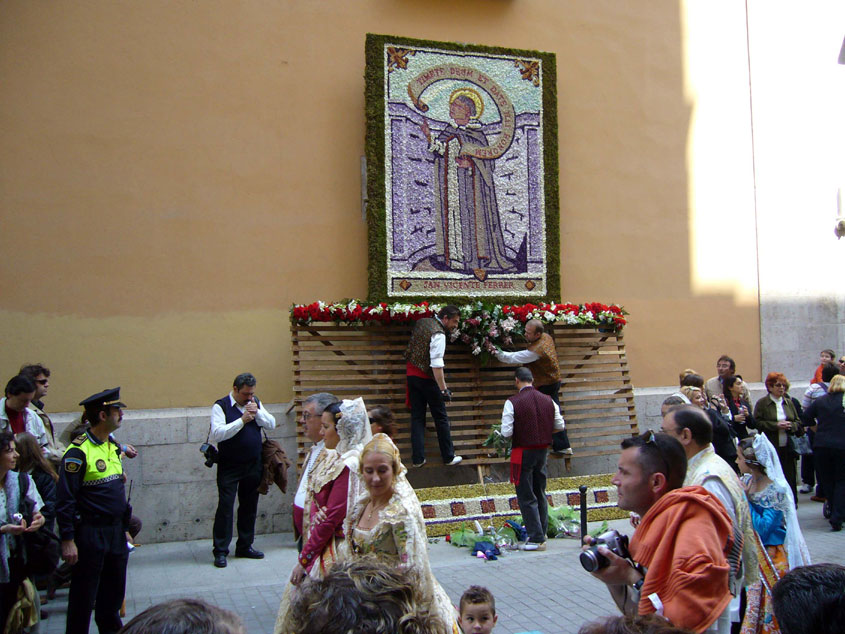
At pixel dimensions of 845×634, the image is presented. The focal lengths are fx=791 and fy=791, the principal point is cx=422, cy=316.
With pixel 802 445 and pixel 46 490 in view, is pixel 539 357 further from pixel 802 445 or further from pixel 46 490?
pixel 46 490

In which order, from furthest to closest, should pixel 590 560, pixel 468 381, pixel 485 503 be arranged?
pixel 468 381
pixel 485 503
pixel 590 560

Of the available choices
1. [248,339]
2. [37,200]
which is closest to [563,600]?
[248,339]

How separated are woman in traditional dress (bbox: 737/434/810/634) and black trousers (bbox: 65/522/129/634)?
14.1ft

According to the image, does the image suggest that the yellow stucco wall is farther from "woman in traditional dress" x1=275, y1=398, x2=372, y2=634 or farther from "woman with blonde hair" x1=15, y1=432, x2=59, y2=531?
"woman in traditional dress" x1=275, y1=398, x2=372, y2=634

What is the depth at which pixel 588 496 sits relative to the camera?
10336mm

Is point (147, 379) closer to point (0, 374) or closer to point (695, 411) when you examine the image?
point (0, 374)

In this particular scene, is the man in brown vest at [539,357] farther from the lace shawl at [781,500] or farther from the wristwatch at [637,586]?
the wristwatch at [637,586]

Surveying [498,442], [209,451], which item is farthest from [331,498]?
[498,442]

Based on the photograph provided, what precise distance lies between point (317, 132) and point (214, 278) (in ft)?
7.98

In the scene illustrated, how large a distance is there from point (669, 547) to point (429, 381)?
7043 mm

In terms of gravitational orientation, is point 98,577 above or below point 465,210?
below

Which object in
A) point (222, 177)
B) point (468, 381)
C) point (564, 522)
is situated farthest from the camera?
point (468, 381)

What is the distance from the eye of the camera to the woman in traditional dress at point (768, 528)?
4410mm

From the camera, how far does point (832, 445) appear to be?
978 centimetres
